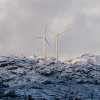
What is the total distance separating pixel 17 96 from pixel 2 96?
310 cm

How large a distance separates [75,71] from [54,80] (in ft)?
40.5

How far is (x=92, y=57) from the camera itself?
85.1m

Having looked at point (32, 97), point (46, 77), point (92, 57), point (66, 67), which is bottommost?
point (32, 97)

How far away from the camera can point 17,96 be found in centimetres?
2627

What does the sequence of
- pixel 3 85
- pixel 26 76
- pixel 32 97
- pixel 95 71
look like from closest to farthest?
pixel 32 97, pixel 3 85, pixel 26 76, pixel 95 71

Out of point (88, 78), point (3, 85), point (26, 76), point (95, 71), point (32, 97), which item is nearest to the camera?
point (32, 97)

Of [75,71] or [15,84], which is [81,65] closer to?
[75,71]

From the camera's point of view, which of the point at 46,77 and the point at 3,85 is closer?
the point at 3,85

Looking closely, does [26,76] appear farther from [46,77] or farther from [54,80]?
[54,80]

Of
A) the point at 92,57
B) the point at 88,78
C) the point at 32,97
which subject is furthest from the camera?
the point at 92,57

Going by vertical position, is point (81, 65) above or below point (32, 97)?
above

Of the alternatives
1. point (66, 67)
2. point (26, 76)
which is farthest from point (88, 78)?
point (26, 76)

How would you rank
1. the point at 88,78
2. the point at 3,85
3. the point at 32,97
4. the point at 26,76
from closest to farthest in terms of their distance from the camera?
the point at 32,97 < the point at 3,85 < the point at 26,76 < the point at 88,78

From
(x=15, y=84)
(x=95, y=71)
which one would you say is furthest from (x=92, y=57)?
(x=15, y=84)
